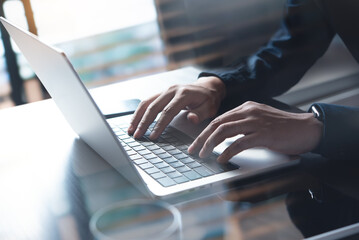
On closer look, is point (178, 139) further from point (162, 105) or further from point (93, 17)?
point (93, 17)

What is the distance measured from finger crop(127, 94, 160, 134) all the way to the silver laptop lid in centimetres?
9

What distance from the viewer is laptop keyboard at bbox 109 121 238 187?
0.71m

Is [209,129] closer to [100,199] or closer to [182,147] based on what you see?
[182,147]

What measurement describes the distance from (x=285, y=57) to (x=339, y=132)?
1.55ft

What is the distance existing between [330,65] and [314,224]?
3.71 feet

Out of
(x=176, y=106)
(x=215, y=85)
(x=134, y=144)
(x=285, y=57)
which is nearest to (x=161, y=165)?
(x=134, y=144)

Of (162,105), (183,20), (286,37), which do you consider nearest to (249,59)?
(286,37)

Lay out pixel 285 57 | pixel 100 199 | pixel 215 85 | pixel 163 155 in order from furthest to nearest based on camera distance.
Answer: pixel 285 57
pixel 215 85
pixel 163 155
pixel 100 199

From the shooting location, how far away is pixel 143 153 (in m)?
0.80

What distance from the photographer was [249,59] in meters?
1.22

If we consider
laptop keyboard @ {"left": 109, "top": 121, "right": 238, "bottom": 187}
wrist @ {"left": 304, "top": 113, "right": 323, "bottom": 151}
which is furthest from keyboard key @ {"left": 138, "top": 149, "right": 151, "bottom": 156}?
wrist @ {"left": 304, "top": 113, "right": 323, "bottom": 151}

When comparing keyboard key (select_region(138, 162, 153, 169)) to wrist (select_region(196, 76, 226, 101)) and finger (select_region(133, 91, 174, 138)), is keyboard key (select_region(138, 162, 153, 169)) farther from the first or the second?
wrist (select_region(196, 76, 226, 101))

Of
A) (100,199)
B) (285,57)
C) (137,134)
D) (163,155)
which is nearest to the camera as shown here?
(100,199)

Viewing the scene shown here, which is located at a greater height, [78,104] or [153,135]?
[78,104]
